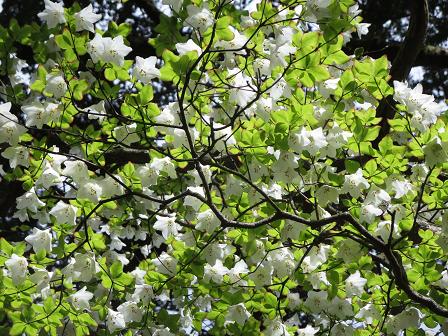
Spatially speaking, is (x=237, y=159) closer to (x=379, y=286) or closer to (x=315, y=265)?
(x=315, y=265)

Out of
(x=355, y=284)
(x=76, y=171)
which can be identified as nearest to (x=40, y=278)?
(x=76, y=171)

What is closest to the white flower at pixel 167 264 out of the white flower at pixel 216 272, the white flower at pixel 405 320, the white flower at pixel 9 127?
the white flower at pixel 216 272

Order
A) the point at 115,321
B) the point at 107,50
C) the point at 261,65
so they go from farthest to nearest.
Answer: the point at 115,321 → the point at 261,65 → the point at 107,50

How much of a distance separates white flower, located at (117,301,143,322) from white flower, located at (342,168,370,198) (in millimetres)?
1134

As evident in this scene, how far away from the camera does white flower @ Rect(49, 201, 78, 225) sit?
2.69 m

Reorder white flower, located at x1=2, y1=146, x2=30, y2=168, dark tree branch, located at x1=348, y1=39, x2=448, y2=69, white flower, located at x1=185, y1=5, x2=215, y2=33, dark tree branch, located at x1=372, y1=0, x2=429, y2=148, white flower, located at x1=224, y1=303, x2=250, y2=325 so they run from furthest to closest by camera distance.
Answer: dark tree branch, located at x1=348, y1=39, x2=448, y2=69 < dark tree branch, located at x1=372, y1=0, x2=429, y2=148 < white flower, located at x1=224, y1=303, x2=250, y2=325 < white flower, located at x1=2, y1=146, x2=30, y2=168 < white flower, located at x1=185, y1=5, x2=215, y2=33

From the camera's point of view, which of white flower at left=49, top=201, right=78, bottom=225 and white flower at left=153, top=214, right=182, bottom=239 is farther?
white flower at left=153, top=214, right=182, bottom=239

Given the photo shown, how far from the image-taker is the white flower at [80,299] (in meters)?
2.85

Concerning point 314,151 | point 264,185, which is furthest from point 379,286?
point 314,151

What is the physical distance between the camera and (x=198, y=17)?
2.07 m

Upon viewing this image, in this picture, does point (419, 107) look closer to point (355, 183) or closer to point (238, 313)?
point (355, 183)

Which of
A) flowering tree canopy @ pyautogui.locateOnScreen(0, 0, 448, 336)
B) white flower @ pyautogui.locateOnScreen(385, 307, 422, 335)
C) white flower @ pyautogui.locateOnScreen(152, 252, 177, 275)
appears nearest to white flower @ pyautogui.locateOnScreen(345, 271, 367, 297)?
flowering tree canopy @ pyautogui.locateOnScreen(0, 0, 448, 336)

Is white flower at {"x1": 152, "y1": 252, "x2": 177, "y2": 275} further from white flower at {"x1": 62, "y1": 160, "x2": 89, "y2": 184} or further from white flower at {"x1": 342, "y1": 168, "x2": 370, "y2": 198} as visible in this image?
white flower at {"x1": 342, "y1": 168, "x2": 370, "y2": 198}

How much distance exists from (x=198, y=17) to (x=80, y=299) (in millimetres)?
1386
